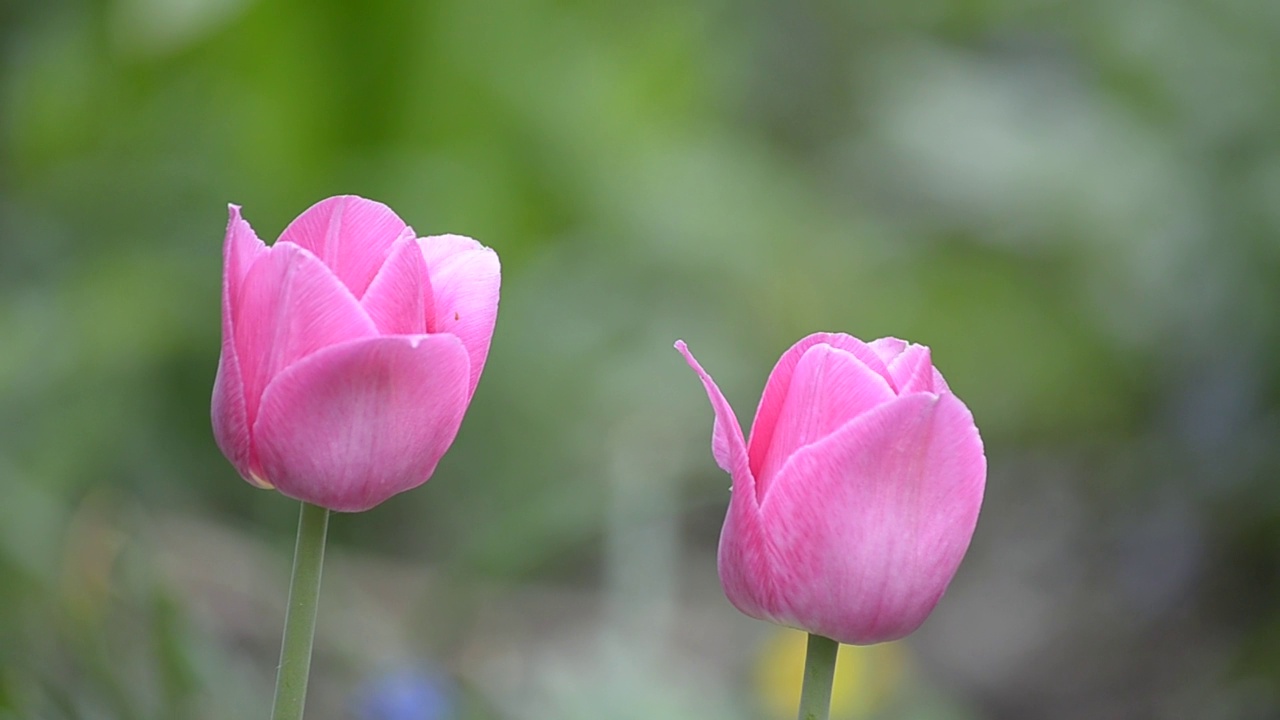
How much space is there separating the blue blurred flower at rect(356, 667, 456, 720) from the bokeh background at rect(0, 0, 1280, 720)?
20cm

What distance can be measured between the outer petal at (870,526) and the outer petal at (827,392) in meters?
0.01

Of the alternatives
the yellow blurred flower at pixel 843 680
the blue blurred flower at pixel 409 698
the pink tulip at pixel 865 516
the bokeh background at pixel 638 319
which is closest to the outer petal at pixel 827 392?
the pink tulip at pixel 865 516

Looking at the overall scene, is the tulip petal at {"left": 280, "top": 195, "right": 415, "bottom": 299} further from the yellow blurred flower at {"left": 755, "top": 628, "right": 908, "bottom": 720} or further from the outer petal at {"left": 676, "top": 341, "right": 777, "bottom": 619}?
the yellow blurred flower at {"left": 755, "top": 628, "right": 908, "bottom": 720}

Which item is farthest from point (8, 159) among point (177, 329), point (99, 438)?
point (99, 438)

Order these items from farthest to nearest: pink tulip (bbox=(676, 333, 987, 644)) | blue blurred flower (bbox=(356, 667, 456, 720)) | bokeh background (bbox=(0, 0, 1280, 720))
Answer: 1. bokeh background (bbox=(0, 0, 1280, 720))
2. blue blurred flower (bbox=(356, 667, 456, 720))
3. pink tulip (bbox=(676, 333, 987, 644))

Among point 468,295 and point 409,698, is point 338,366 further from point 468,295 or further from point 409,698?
point 409,698

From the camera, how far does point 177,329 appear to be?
1392mm

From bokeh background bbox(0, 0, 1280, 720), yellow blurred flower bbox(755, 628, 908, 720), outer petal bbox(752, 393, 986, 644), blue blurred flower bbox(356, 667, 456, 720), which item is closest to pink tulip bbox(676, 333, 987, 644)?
outer petal bbox(752, 393, 986, 644)

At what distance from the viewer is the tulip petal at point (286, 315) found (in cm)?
28

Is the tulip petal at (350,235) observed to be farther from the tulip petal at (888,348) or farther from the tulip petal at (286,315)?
the tulip petal at (888,348)

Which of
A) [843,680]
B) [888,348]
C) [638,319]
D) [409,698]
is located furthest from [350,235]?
[638,319]

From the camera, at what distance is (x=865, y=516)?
11.1 inches

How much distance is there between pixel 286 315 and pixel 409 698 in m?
0.56

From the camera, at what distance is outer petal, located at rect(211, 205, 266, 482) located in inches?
11.5
